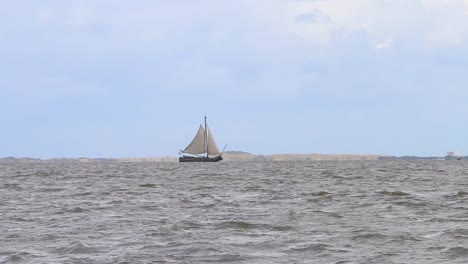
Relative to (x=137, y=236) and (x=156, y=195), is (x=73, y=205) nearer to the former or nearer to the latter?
(x=156, y=195)

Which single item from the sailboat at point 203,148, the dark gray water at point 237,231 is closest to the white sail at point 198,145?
the sailboat at point 203,148

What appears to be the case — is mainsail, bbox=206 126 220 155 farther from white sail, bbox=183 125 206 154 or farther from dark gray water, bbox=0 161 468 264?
dark gray water, bbox=0 161 468 264

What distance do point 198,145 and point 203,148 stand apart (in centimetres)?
139

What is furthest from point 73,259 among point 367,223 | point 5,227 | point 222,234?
point 367,223

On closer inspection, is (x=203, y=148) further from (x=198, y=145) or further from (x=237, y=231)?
(x=237, y=231)

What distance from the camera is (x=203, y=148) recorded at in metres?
161

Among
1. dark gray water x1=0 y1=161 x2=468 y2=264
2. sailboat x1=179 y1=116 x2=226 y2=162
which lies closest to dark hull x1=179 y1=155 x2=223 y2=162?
sailboat x1=179 y1=116 x2=226 y2=162

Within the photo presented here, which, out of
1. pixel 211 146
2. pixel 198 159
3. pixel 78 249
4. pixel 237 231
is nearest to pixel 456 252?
pixel 237 231

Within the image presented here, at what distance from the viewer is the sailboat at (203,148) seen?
525ft

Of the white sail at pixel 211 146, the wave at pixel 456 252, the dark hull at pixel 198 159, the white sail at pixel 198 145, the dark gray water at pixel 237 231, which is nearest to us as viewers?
the wave at pixel 456 252

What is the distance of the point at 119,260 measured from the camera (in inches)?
571

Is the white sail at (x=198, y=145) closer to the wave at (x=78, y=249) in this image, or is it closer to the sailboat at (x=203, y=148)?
the sailboat at (x=203, y=148)

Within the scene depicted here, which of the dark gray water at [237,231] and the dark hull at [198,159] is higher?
the dark hull at [198,159]

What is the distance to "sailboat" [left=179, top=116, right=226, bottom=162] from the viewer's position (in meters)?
160
